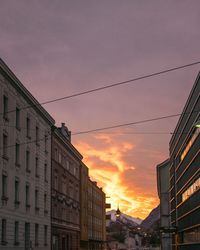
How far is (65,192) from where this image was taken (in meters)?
72.9

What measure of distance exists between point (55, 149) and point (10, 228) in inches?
850

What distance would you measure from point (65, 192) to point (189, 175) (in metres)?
24.7

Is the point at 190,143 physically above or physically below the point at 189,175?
above

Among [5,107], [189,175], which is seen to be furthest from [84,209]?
[5,107]

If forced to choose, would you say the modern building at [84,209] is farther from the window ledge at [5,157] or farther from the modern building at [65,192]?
the window ledge at [5,157]

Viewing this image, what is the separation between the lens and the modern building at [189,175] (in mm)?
45188

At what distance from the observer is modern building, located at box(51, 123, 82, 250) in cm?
6581

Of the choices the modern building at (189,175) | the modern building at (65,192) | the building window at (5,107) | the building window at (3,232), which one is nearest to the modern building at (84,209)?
the modern building at (65,192)

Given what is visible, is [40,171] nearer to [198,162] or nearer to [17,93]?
[17,93]

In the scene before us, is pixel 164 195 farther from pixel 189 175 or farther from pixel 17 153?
pixel 17 153

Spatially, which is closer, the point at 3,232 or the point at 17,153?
the point at 3,232

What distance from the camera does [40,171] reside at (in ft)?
188

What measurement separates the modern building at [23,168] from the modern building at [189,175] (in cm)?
1392

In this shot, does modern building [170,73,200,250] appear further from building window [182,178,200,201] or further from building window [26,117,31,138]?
building window [26,117,31,138]
